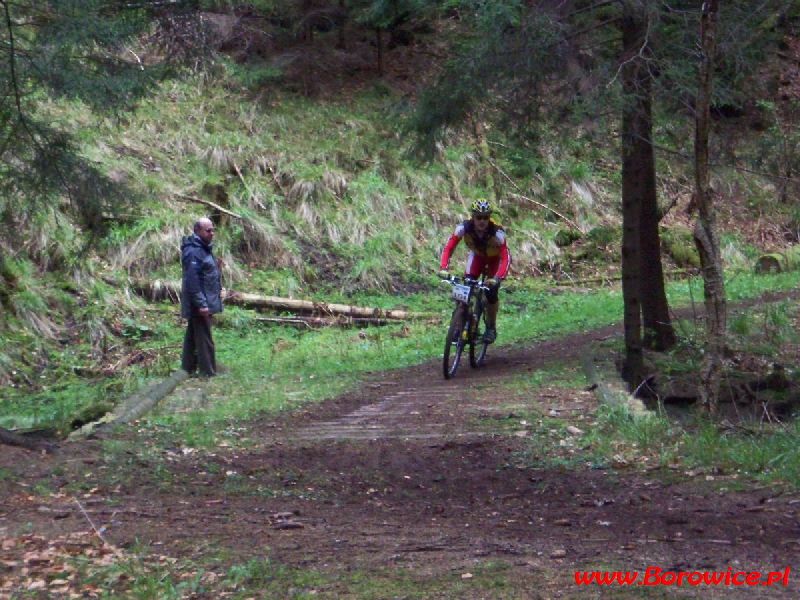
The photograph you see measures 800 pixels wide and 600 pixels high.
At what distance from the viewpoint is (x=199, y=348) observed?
43.5 ft

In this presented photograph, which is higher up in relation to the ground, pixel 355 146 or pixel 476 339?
pixel 355 146

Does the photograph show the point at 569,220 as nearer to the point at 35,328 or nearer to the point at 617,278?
the point at 617,278

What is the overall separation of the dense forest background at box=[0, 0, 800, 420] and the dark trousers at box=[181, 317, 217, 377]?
6.37 feet

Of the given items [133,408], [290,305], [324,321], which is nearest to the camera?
[133,408]

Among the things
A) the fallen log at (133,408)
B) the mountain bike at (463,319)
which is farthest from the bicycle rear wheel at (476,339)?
the fallen log at (133,408)

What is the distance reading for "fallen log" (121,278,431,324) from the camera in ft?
61.8

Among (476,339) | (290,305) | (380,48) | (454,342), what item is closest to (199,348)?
(454,342)

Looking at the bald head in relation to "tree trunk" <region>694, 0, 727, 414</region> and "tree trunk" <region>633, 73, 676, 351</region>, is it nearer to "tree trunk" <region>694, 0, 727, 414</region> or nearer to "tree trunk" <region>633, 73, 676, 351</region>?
"tree trunk" <region>633, 73, 676, 351</region>

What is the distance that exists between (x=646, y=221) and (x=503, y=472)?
6.57 m

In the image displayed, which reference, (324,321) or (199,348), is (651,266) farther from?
(324,321)

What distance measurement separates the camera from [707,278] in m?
9.02

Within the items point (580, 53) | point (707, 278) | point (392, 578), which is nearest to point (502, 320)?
point (580, 53)

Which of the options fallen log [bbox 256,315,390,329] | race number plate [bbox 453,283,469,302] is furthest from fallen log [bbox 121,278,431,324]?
race number plate [bbox 453,283,469,302]

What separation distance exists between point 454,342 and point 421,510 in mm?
6346
